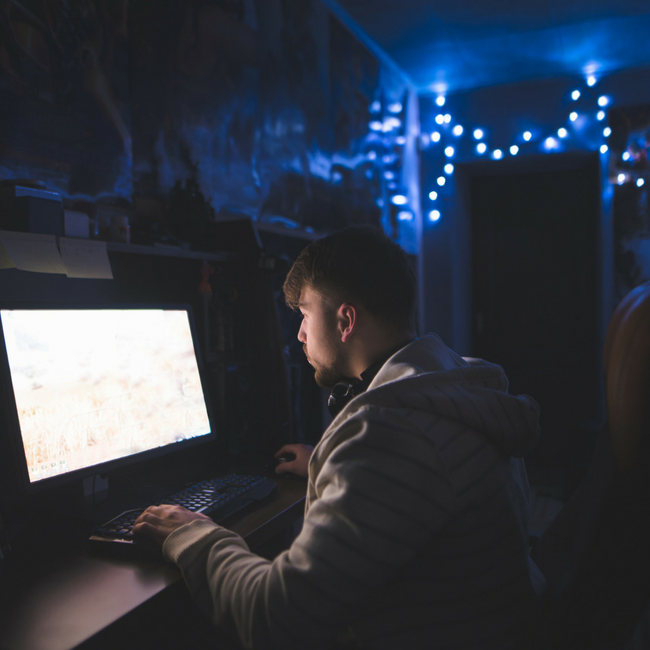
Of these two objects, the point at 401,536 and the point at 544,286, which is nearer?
the point at 401,536

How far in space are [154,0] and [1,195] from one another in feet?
3.22

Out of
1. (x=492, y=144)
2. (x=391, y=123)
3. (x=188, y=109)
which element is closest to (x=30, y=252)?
(x=188, y=109)

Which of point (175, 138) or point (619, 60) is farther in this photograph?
point (619, 60)

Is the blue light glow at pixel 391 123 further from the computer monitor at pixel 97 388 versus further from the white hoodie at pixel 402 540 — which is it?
the white hoodie at pixel 402 540

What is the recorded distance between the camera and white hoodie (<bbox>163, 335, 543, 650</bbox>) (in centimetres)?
74

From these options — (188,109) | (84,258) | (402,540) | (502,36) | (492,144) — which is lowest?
(402,540)

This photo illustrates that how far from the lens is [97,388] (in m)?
1.20

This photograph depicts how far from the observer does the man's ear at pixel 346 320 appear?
3.63ft

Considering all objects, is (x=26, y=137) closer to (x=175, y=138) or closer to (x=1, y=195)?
(x=1, y=195)

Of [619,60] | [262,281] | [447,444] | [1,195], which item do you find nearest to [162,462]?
[262,281]

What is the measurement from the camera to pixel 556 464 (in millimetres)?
4195

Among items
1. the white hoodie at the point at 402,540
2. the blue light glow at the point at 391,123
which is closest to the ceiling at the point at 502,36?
the blue light glow at the point at 391,123

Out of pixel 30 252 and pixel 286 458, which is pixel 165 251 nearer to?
pixel 30 252

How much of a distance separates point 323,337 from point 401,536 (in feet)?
1.66
